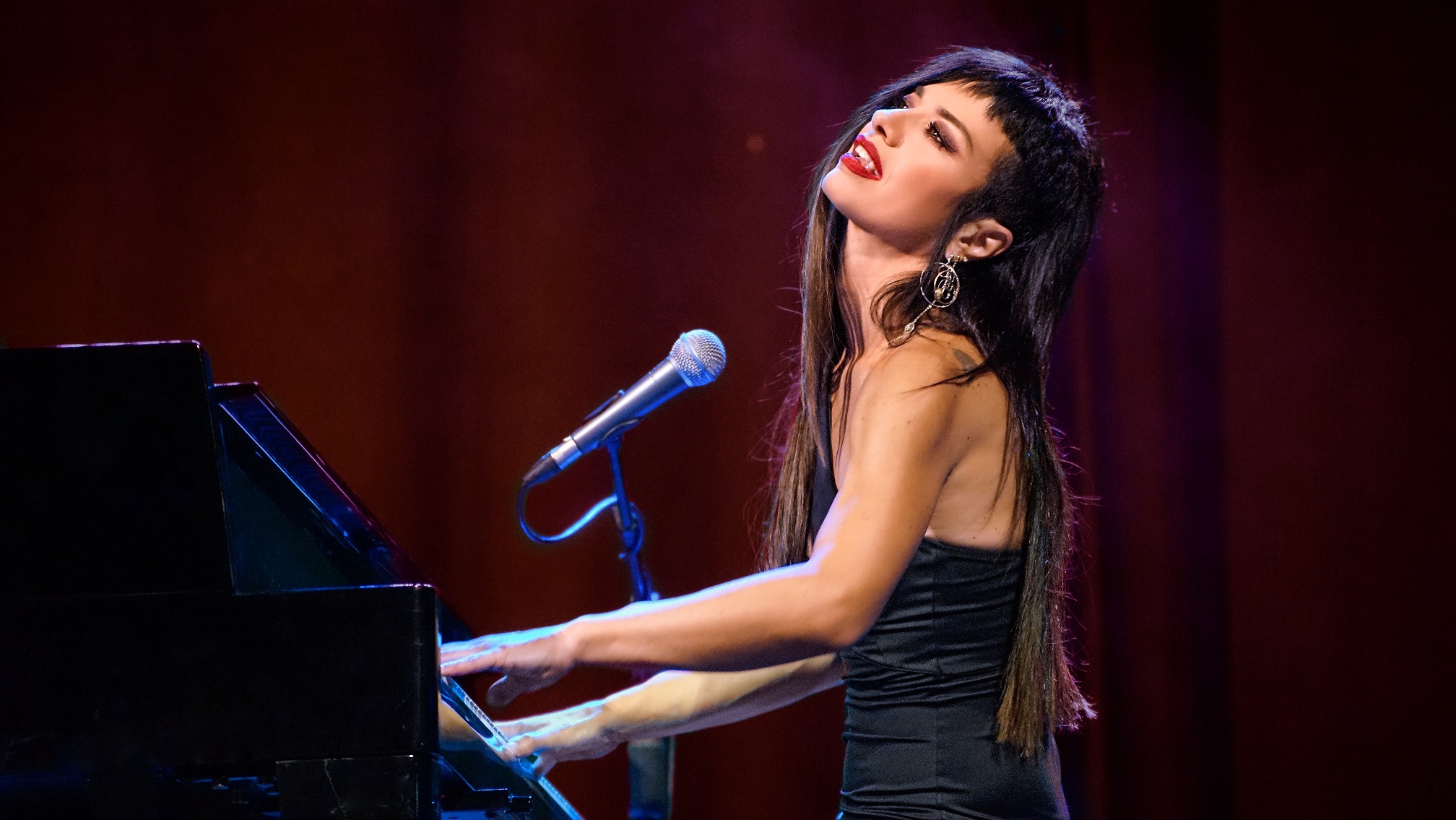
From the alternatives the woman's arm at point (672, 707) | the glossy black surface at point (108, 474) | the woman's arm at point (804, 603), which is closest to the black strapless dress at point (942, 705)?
the woman's arm at point (804, 603)

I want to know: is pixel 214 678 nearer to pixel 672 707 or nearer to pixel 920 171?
pixel 672 707

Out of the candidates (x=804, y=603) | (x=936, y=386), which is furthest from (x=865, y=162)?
(x=804, y=603)

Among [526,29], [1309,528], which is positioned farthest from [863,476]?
[526,29]

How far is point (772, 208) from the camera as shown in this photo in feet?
8.97

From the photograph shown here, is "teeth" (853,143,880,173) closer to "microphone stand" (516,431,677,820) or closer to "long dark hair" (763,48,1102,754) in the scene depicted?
"long dark hair" (763,48,1102,754)

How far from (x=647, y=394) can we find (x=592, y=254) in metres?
1.23

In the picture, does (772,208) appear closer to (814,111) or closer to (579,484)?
(814,111)

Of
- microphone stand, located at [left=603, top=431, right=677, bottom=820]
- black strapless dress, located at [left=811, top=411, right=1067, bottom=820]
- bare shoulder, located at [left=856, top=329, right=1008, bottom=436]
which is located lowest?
microphone stand, located at [left=603, top=431, right=677, bottom=820]

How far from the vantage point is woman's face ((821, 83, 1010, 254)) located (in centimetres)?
143

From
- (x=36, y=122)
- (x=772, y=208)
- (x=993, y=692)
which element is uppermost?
(x=36, y=122)

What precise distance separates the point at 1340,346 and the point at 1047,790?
172 centimetres

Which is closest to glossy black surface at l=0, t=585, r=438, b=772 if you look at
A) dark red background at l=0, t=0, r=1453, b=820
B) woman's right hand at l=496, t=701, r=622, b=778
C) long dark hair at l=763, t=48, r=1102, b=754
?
woman's right hand at l=496, t=701, r=622, b=778

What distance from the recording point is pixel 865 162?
4.85 ft

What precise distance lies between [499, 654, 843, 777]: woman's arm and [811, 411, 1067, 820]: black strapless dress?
238 millimetres
